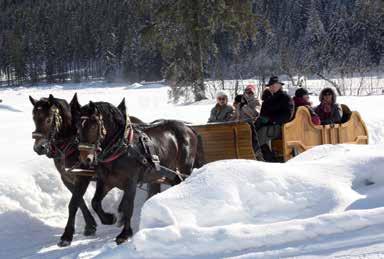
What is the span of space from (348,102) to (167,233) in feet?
41.6

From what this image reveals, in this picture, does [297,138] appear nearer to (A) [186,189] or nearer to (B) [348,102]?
(A) [186,189]

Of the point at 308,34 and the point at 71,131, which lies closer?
the point at 71,131

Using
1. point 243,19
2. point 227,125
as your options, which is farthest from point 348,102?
point 227,125

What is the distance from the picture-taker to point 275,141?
29.9 ft

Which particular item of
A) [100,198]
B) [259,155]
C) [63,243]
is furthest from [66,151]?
[259,155]

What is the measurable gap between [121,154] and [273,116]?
3.15 meters

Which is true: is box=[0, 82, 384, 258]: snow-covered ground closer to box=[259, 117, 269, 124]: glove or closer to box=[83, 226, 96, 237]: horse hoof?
box=[83, 226, 96, 237]: horse hoof

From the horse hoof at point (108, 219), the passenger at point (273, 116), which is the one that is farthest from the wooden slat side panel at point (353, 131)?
the horse hoof at point (108, 219)

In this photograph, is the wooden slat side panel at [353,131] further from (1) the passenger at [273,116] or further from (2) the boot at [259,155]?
(2) the boot at [259,155]

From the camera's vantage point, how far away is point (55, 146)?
6.96 meters

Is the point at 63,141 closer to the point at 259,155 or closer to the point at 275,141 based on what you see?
the point at 259,155

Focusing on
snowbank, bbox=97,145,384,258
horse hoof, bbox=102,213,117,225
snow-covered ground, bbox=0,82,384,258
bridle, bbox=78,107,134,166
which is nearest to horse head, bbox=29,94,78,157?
bridle, bbox=78,107,134,166

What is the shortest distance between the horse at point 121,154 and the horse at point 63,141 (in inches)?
10.8

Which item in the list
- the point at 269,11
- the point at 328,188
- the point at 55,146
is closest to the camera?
the point at 328,188
